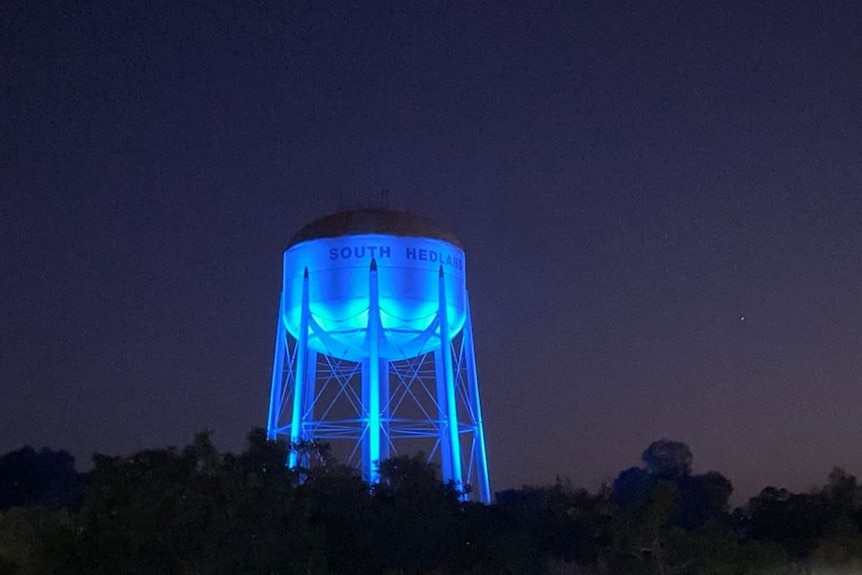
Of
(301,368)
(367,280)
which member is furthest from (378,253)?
(301,368)

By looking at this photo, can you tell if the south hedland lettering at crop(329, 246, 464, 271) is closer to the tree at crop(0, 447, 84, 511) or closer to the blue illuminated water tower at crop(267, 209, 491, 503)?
the blue illuminated water tower at crop(267, 209, 491, 503)

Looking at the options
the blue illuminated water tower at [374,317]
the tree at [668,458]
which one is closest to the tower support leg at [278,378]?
the blue illuminated water tower at [374,317]

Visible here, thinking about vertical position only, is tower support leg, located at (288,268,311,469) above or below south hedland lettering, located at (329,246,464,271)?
below

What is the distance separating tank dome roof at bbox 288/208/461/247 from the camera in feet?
109

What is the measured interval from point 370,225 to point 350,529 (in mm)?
13699

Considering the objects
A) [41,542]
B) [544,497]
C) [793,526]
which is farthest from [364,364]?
[41,542]

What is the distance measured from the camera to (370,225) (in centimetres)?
3338

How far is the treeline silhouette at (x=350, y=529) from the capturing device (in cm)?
1800

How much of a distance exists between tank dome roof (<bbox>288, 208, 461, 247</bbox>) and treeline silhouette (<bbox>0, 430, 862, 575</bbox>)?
9319mm

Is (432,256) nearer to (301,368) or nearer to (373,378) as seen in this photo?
(373,378)

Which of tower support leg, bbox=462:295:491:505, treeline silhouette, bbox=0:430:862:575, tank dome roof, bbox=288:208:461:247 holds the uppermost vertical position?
tank dome roof, bbox=288:208:461:247

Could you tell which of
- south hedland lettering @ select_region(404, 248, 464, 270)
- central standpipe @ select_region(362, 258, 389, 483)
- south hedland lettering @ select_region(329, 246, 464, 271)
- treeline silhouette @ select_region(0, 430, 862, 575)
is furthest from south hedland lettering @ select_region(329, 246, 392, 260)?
treeline silhouette @ select_region(0, 430, 862, 575)

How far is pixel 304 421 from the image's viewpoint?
32750mm

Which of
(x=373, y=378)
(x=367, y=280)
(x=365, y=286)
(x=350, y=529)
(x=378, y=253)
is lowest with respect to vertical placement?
(x=350, y=529)
